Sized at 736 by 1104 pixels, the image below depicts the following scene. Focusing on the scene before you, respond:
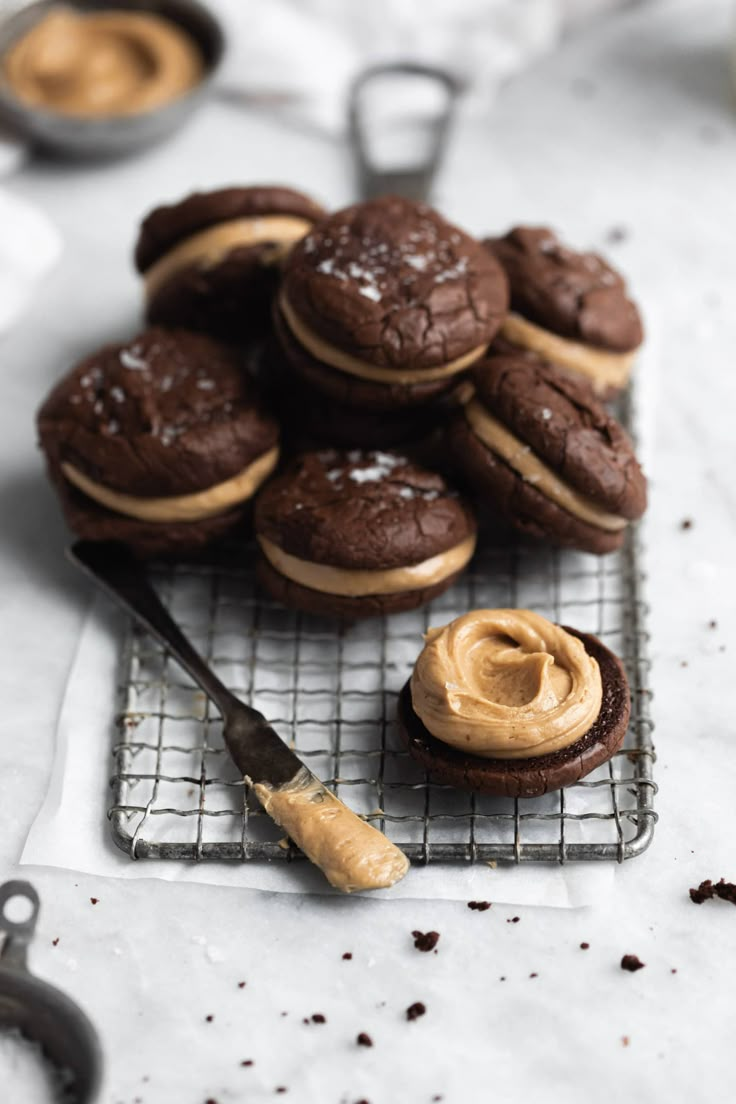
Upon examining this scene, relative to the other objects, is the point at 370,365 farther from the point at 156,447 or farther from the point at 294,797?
the point at 294,797

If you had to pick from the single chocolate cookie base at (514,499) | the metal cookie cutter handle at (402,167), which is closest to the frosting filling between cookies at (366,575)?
the single chocolate cookie base at (514,499)

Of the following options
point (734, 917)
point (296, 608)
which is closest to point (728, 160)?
point (296, 608)

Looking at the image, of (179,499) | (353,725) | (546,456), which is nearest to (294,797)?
(353,725)

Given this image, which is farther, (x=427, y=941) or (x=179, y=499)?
(x=179, y=499)

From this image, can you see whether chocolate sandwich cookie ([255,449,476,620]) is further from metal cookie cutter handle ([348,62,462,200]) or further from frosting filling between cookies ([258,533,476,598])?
metal cookie cutter handle ([348,62,462,200])

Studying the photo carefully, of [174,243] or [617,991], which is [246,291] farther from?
[617,991]
